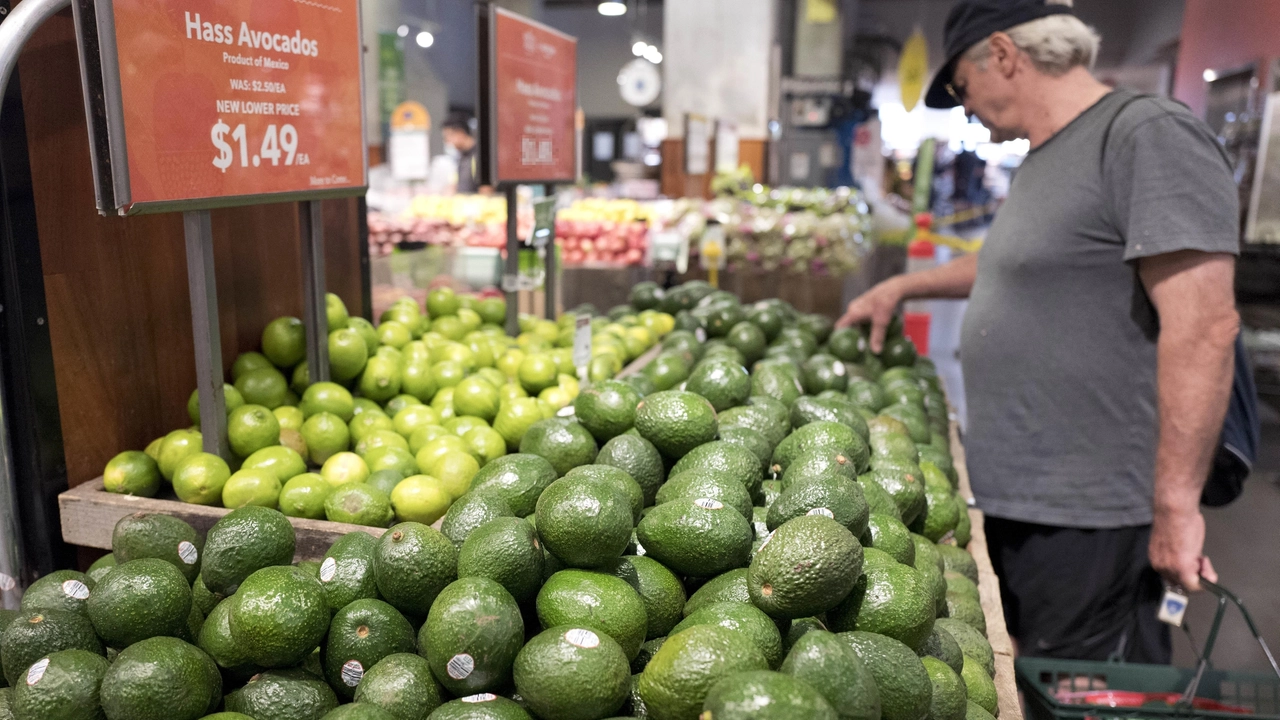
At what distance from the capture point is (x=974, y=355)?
277 centimetres

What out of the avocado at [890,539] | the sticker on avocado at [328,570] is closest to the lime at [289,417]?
the sticker on avocado at [328,570]

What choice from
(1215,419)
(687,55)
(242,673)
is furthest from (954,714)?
(687,55)

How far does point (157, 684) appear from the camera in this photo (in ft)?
3.84

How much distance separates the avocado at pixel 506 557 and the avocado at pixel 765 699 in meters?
0.39

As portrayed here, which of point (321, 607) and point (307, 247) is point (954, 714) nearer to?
point (321, 607)

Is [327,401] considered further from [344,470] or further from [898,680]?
[898,680]

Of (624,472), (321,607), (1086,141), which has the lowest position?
(321,607)

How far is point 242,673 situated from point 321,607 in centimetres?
17

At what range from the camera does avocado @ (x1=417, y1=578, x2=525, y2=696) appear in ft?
3.85

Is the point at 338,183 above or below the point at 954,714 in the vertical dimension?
above

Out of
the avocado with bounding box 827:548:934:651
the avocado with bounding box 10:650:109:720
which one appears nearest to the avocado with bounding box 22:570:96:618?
the avocado with bounding box 10:650:109:720

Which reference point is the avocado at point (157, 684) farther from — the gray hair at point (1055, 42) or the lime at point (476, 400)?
the gray hair at point (1055, 42)

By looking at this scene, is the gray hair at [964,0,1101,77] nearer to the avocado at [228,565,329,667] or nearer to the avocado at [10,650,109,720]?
the avocado at [228,565,329,667]

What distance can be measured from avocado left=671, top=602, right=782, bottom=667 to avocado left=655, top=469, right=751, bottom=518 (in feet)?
0.83
